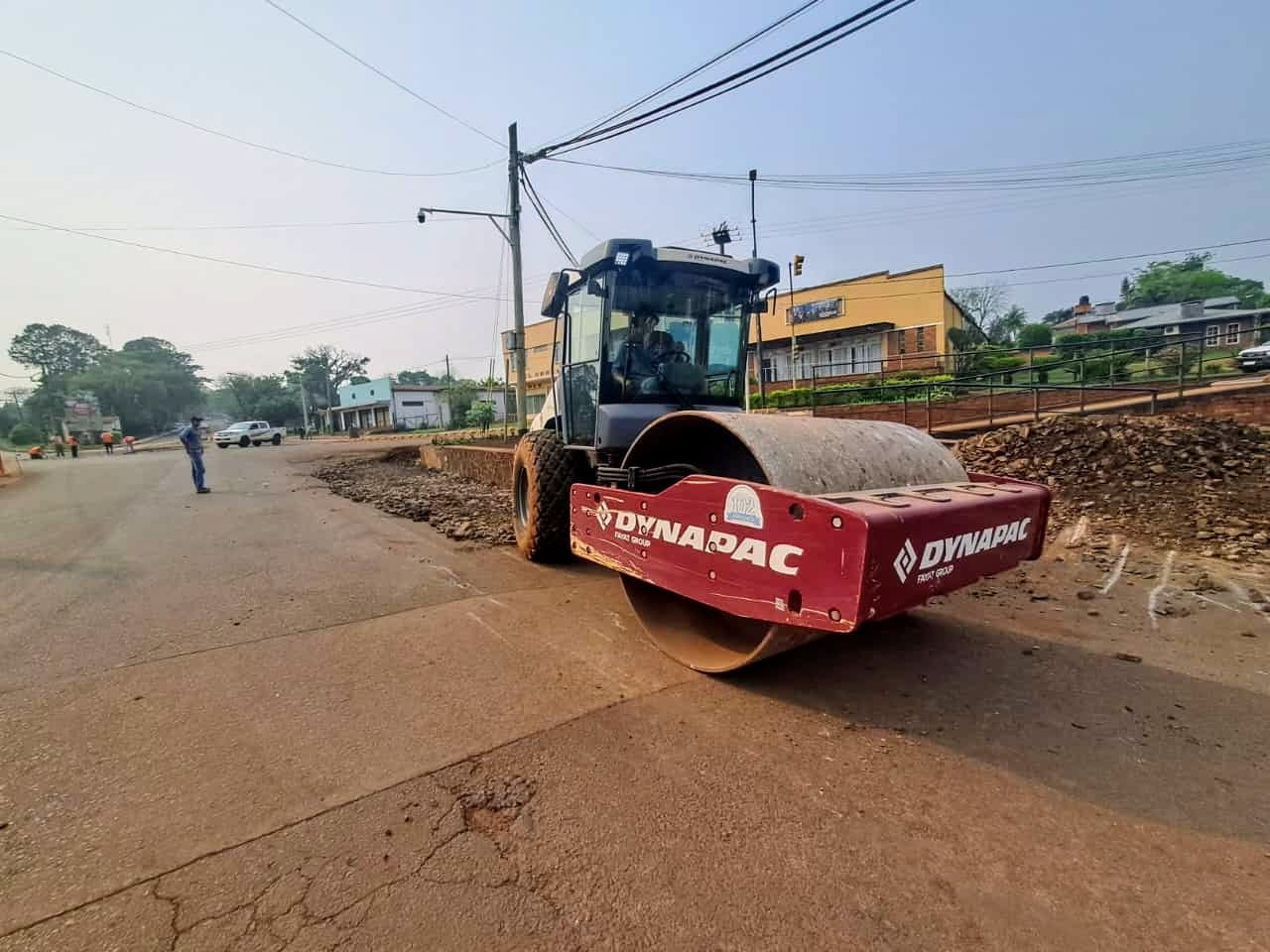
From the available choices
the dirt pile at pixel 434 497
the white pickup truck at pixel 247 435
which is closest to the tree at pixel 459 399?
the white pickup truck at pixel 247 435

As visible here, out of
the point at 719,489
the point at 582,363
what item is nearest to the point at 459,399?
the point at 582,363

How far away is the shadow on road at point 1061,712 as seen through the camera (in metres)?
2.21

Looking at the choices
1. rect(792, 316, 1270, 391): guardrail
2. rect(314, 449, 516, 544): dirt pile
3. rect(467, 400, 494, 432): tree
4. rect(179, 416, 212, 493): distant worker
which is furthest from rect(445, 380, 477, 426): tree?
rect(179, 416, 212, 493): distant worker

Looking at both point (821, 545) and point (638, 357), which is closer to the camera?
point (821, 545)

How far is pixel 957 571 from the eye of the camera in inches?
98.0

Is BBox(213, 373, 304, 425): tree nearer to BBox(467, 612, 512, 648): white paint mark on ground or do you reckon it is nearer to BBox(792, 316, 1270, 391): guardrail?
BBox(792, 316, 1270, 391): guardrail

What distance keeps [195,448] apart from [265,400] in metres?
64.4

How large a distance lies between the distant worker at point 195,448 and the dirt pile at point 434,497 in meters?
2.25

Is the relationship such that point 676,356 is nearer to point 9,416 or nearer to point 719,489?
point 719,489

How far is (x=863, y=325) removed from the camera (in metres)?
29.9

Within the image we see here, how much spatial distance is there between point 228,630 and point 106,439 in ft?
135

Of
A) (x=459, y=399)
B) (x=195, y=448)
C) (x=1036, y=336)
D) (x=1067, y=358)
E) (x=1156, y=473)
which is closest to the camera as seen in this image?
(x=1156, y=473)

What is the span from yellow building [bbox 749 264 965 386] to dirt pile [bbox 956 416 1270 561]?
59.6 ft

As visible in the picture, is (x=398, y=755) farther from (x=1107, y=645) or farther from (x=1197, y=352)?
(x=1197, y=352)
